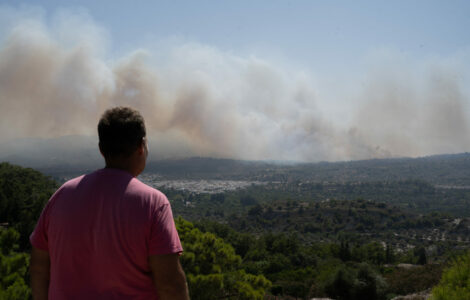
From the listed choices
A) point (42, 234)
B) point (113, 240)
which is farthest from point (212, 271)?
point (113, 240)

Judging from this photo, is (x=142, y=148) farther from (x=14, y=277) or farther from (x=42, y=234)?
(x=14, y=277)

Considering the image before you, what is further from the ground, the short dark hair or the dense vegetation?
the short dark hair

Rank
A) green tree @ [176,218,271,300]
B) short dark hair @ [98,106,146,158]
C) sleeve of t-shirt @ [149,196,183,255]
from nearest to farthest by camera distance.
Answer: sleeve of t-shirt @ [149,196,183,255]
short dark hair @ [98,106,146,158]
green tree @ [176,218,271,300]

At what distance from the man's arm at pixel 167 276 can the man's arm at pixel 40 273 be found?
103 cm

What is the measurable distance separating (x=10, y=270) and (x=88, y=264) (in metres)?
8.93

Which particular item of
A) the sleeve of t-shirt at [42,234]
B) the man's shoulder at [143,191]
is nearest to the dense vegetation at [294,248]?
the sleeve of t-shirt at [42,234]

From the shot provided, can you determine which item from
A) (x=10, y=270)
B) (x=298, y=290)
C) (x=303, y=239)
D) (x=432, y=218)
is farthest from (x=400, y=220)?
(x=10, y=270)

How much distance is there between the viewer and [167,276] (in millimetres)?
2297

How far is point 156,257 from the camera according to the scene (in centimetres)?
227

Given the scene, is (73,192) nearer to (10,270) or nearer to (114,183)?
(114,183)

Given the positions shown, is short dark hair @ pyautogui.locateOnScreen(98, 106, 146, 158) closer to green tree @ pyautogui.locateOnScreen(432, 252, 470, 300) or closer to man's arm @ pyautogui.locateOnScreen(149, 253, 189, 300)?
man's arm @ pyautogui.locateOnScreen(149, 253, 189, 300)

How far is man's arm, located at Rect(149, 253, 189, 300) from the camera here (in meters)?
2.28

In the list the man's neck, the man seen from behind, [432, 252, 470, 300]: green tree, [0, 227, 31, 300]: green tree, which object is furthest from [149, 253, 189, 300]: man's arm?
[0, 227, 31, 300]: green tree

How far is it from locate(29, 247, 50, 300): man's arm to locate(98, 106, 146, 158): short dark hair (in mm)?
1005
